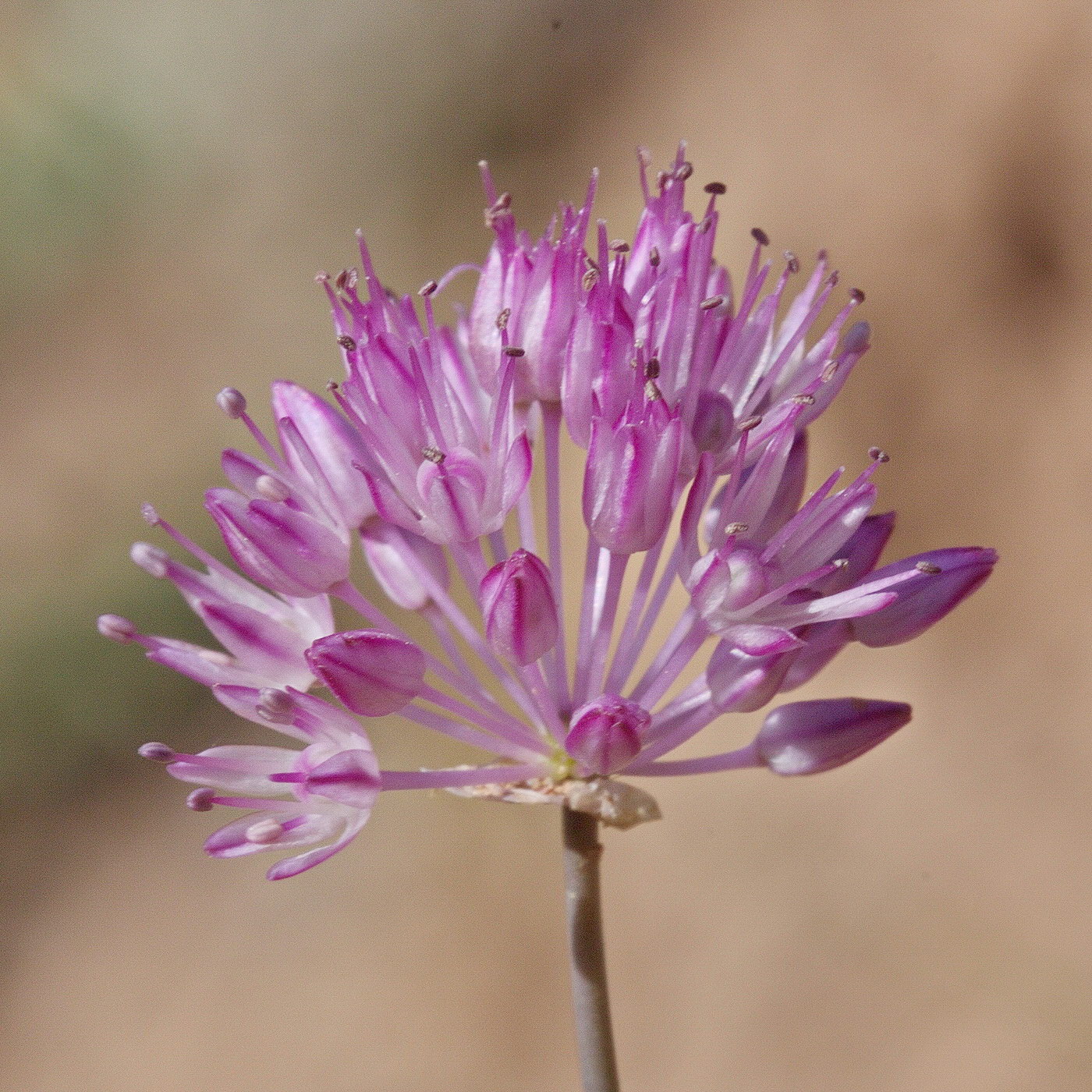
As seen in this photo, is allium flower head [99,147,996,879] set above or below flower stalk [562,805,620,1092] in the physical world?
above

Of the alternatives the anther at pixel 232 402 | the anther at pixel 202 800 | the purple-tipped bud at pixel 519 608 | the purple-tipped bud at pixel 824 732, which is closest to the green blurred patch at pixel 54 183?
the anther at pixel 232 402

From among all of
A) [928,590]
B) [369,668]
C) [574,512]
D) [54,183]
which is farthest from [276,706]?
[54,183]

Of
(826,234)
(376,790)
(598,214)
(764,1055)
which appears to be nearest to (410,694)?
(376,790)

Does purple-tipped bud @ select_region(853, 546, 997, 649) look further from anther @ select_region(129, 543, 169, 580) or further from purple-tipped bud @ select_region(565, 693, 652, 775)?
anther @ select_region(129, 543, 169, 580)

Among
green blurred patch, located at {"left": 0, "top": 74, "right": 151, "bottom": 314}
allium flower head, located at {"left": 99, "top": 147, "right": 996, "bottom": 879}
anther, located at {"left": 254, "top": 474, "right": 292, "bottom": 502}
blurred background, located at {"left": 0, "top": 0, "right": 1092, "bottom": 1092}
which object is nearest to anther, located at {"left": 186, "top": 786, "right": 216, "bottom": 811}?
allium flower head, located at {"left": 99, "top": 147, "right": 996, "bottom": 879}

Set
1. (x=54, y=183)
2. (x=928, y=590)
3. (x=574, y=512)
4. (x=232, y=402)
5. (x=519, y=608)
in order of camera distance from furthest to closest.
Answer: (x=54, y=183), (x=574, y=512), (x=232, y=402), (x=928, y=590), (x=519, y=608)

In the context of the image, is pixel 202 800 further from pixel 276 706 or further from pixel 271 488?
pixel 271 488
